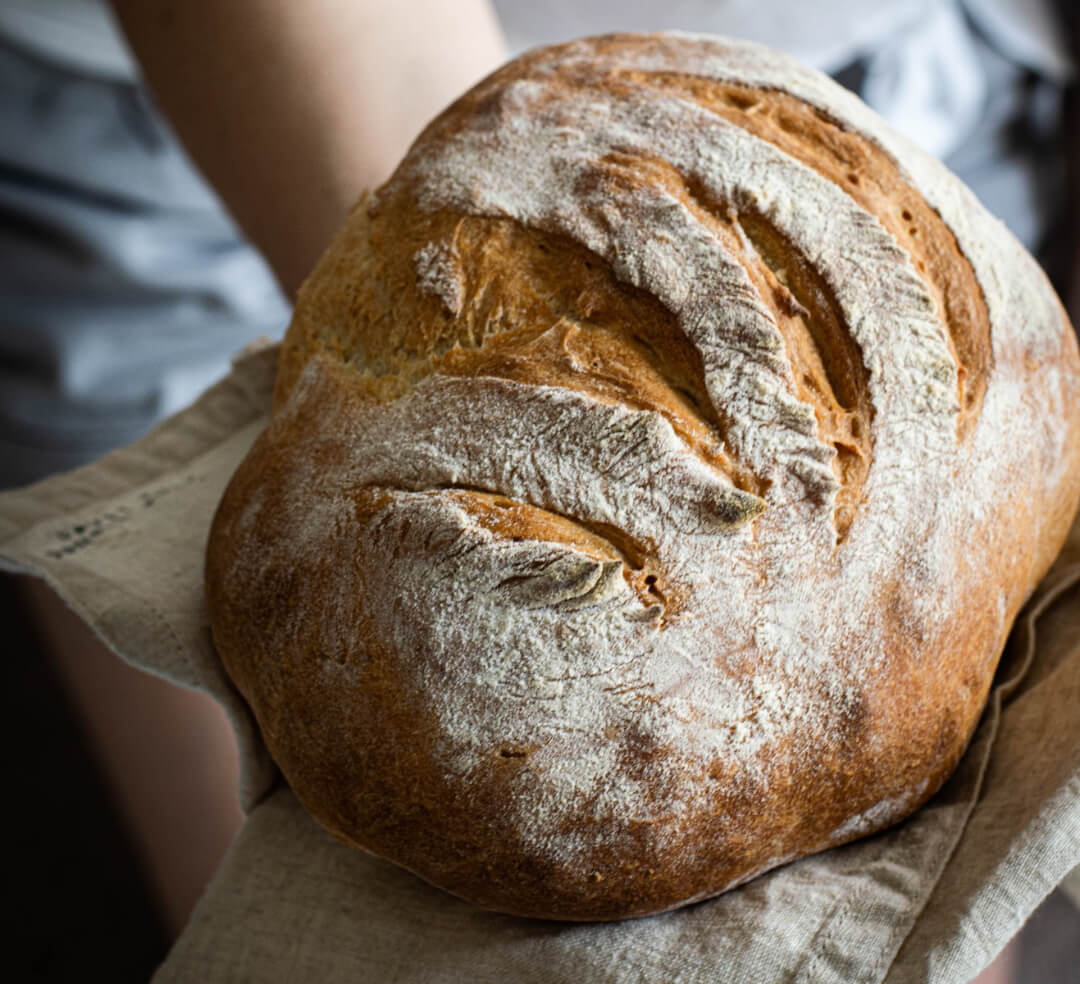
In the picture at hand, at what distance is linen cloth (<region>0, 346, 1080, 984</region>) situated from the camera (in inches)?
25.2

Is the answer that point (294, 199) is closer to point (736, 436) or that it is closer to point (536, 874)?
point (736, 436)

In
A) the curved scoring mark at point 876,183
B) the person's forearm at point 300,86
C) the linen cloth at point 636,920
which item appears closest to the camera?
the linen cloth at point 636,920

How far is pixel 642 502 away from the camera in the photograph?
654 millimetres

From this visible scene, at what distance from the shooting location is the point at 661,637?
64cm

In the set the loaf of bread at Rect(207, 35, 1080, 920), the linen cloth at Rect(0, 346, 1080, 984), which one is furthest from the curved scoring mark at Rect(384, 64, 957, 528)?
the linen cloth at Rect(0, 346, 1080, 984)

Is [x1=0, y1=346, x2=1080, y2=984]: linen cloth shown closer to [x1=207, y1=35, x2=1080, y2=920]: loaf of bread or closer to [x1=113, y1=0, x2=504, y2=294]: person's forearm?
[x1=207, y1=35, x2=1080, y2=920]: loaf of bread

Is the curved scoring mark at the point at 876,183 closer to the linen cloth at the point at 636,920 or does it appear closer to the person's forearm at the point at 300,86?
the linen cloth at the point at 636,920

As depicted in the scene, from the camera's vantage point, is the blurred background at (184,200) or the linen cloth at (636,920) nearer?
the linen cloth at (636,920)

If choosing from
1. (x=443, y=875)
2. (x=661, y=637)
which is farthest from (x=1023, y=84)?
(x=443, y=875)

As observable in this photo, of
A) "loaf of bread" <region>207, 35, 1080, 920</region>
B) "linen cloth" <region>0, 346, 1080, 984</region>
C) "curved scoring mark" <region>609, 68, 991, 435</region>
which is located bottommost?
"linen cloth" <region>0, 346, 1080, 984</region>

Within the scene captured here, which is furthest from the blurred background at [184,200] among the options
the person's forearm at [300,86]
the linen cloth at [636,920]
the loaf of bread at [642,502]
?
the loaf of bread at [642,502]

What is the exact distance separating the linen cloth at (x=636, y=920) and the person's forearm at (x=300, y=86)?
402 millimetres

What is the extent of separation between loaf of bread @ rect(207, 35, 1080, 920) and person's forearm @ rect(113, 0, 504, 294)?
0.37 m

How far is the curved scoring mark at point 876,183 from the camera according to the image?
2.48 ft
